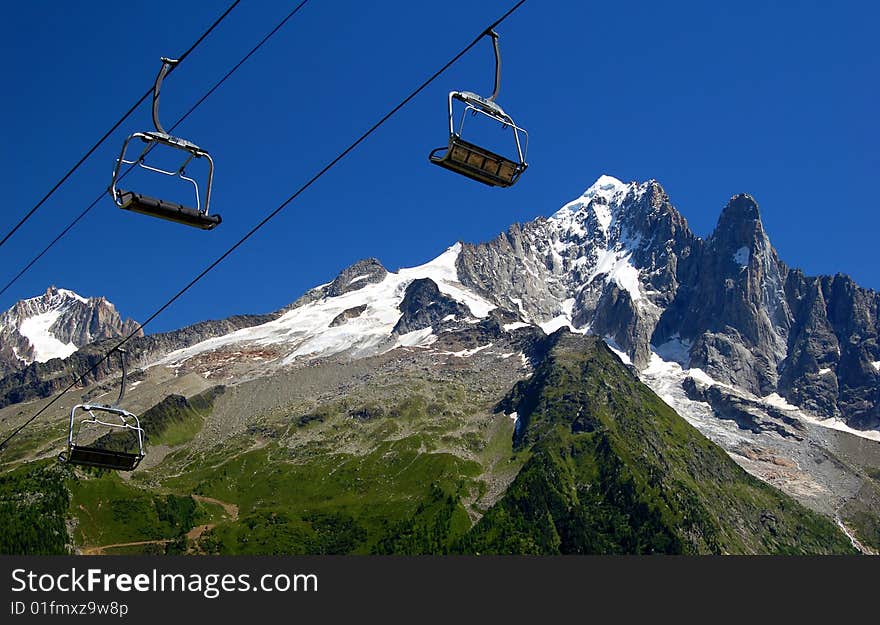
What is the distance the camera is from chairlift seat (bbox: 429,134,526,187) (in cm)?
2998

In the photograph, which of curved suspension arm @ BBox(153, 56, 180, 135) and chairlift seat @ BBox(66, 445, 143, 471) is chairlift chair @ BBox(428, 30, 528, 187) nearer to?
curved suspension arm @ BBox(153, 56, 180, 135)

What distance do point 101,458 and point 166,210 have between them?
66.7ft

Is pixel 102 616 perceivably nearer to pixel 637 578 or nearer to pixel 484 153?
pixel 637 578

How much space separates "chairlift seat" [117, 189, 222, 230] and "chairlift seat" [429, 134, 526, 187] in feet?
23.6

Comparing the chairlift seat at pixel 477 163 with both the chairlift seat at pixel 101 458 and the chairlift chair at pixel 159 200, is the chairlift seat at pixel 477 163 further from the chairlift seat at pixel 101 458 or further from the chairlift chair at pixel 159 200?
the chairlift seat at pixel 101 458

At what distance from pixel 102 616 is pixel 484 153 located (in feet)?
→ 270

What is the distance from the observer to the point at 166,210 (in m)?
30.9

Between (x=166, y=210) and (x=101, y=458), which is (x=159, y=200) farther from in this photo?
(x=101, y=458)

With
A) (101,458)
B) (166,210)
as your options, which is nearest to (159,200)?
(166,210)

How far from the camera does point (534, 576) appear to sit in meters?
131

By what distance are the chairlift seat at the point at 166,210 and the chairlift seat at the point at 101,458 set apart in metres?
18.2

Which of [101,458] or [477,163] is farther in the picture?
[101,458]

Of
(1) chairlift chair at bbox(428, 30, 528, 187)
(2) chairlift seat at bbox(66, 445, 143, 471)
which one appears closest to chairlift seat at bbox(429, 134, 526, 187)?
(1) chairlift chair at bbox(428, 30, 528, 187)

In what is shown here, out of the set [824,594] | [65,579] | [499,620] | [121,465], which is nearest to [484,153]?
[121,465]
